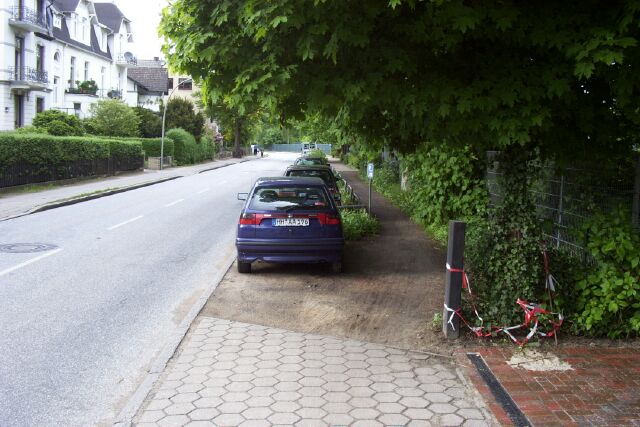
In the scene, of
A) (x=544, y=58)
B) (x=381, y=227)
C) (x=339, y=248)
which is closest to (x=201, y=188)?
(x=381, y=227)

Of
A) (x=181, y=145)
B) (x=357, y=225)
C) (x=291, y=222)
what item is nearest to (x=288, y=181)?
(x=291, y=222)

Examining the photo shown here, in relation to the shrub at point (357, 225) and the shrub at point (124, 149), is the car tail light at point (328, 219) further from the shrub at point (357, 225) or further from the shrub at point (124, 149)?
the shrub at point (124, 149)

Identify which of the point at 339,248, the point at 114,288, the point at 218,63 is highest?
the point at 218,63

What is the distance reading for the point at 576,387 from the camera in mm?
5086

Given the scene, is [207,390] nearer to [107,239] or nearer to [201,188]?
[107,239]

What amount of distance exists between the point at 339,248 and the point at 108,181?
78.4 ft

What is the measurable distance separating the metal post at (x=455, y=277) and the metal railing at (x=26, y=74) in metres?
38.2

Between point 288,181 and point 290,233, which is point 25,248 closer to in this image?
point 288,181

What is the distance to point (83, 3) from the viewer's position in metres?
52.5

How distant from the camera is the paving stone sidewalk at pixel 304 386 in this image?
14.9 feet

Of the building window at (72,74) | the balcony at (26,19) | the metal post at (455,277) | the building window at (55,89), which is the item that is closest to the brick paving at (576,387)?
the metal post at (455,277)

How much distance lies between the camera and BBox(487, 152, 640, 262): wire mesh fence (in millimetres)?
6770

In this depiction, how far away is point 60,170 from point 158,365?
23982 millimetres

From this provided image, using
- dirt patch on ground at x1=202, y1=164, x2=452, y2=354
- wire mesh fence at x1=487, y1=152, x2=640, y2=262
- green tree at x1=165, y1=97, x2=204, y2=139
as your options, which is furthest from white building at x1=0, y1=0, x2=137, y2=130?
wire mesh fence at x1=487, y1=152, x2=640, y2=262
